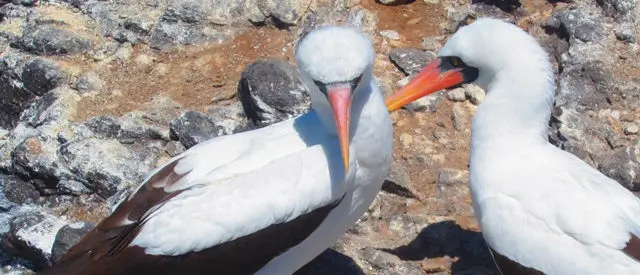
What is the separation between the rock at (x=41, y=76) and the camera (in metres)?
6.61

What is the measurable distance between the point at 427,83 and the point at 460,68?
197 mm

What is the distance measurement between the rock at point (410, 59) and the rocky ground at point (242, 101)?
0.01 metres

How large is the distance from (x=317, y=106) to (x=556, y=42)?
7.75 ft

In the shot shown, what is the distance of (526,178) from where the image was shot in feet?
16.2

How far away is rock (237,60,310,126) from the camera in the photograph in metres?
6.20

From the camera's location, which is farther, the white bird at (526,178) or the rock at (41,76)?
the rock at (41,76)

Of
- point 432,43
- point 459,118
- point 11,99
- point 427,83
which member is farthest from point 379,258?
point 11,99

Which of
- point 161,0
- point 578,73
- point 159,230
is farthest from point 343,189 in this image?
point 161,0

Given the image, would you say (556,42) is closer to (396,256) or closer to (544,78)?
(544,78)

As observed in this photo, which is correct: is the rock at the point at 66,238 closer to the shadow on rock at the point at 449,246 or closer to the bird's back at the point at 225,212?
the bird's back at the point at 225,212

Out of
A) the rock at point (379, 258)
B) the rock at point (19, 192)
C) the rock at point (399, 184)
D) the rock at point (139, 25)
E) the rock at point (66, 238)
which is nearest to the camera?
the rock at point (379, 258)

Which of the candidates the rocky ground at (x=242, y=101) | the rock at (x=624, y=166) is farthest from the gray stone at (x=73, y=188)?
the rock at (x=624, y=166)

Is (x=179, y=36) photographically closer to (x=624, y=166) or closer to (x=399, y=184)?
(x=399, y=184)

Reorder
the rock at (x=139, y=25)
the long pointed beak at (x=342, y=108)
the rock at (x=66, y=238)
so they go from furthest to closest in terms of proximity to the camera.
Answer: the rock at (x=139, y=25), the rock at (x=66, y=238), the long pointed beak at (x=342, y=108)
